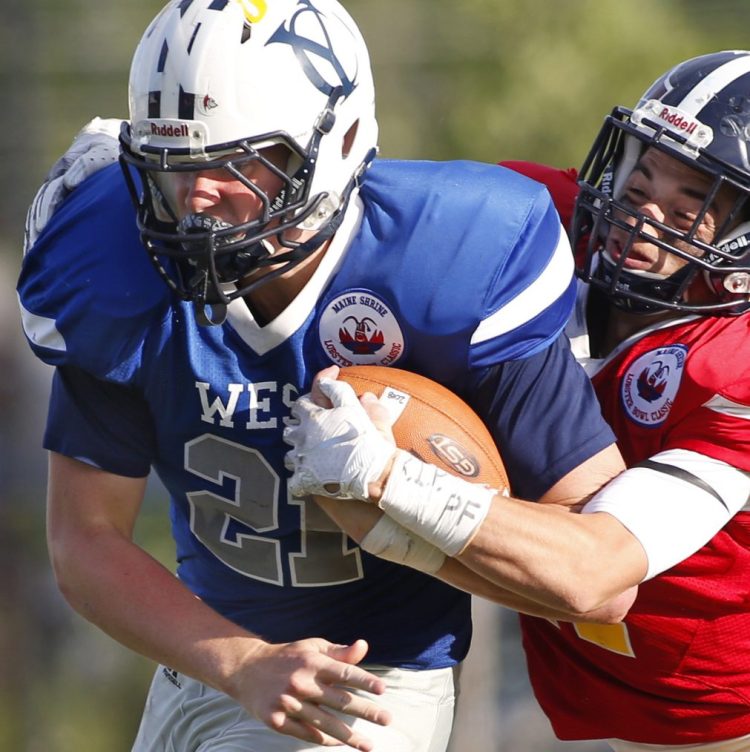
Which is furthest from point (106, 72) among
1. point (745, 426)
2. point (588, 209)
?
point (745, 426)

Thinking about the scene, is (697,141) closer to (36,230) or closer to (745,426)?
(745,426)

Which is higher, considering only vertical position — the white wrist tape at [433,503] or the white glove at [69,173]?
the white glove at [69,173]

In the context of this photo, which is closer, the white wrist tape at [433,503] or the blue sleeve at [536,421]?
the white wrist tape at [433,503]

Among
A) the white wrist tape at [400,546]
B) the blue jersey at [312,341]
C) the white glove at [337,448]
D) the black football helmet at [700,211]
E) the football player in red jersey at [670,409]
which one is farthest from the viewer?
the black football helmet at [700,211]

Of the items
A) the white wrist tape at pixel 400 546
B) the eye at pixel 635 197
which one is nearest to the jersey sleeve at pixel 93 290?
the white wrist tape at pixel 400 546

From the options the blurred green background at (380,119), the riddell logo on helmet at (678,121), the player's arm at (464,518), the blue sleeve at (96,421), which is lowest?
the blurred green background at (380,119)

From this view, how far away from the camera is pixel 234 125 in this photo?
2.48 meters

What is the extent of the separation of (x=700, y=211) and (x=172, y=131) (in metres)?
1.10

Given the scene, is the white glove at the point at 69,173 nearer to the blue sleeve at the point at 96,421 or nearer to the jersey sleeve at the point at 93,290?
the jersey sleeve at the point at 93,290

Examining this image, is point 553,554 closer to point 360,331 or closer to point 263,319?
point 360,331

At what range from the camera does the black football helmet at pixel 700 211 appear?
288 centimetres

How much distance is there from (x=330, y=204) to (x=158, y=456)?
613 millimetres

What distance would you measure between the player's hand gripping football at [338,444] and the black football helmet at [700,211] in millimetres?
753

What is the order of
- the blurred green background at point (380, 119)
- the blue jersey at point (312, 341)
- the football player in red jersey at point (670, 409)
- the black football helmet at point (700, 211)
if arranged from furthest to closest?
the blurred green background at point (380, 119) < the black football helmet at point (700, 211) < the football player in red jersey at point (670, 409) < the blue jersey at point (312, 341)
